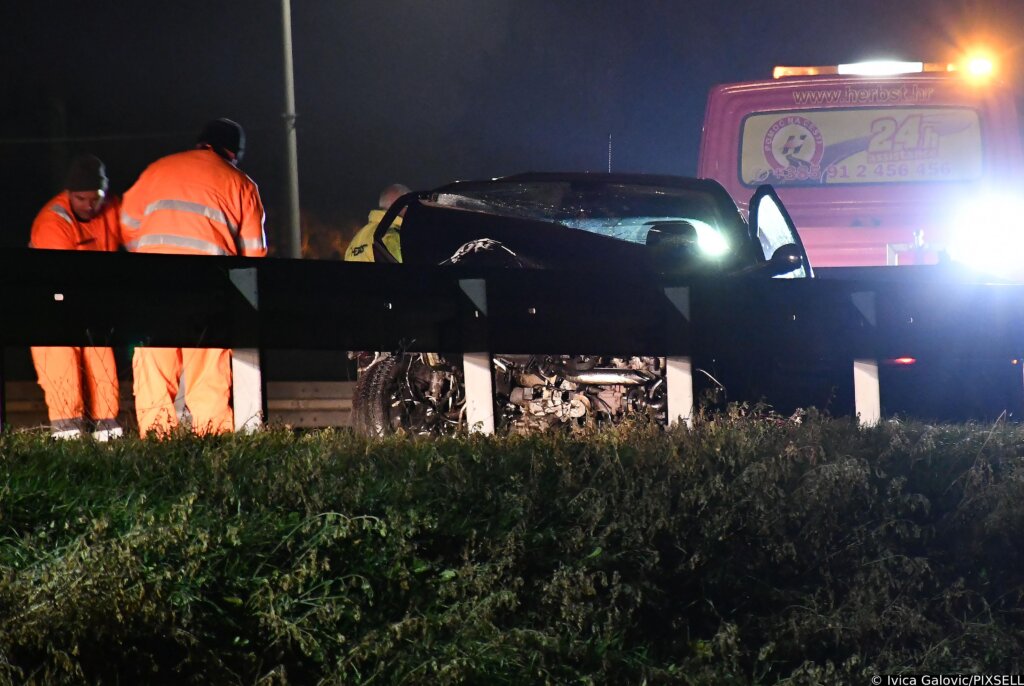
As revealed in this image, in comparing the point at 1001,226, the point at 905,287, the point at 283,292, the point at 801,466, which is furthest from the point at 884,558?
the point at 1001,226

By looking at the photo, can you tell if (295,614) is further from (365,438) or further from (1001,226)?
(1001,226)

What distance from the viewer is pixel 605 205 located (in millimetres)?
8906

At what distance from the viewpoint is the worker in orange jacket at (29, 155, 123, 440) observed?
7926 mm

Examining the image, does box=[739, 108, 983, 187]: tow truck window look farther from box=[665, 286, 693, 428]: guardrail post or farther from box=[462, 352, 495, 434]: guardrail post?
box=[462, 352, 495, 434]: guardrail post

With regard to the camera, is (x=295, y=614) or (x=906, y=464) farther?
(x=906, y=464)

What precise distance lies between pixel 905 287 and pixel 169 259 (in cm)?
372

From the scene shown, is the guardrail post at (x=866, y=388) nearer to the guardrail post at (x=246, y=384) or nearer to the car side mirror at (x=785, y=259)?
the car side mirror at (x=785, y=259)

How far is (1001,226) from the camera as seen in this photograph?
1104 centimetres

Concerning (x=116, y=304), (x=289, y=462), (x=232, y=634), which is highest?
(x=116, y=304)

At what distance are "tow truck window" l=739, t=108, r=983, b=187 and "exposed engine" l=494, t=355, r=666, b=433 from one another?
4.47 metres

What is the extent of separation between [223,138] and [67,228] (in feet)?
3.79

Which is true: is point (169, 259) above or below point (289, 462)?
above

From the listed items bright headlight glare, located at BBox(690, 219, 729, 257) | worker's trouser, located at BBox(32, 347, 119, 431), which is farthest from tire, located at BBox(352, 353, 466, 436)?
bright headlight glare, located at BBox(690, 219, 729, 257)

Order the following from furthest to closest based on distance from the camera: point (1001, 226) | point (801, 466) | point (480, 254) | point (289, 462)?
point (1001, 226), point (480, 254), point (801, 466), point (289, 462)
